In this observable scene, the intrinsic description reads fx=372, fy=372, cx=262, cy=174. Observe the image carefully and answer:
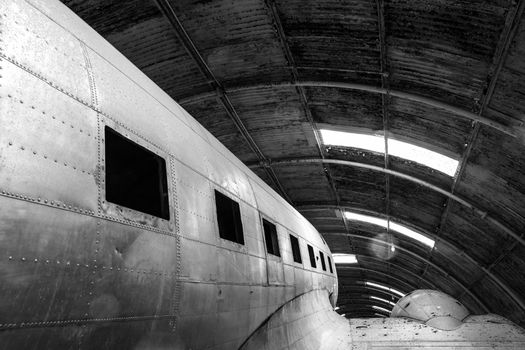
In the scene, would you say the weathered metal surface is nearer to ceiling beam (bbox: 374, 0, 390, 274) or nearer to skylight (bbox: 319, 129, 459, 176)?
ceiling beam (bbox: 374, 0, 390, 274)

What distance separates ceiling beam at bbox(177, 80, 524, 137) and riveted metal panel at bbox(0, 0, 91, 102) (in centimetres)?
1096

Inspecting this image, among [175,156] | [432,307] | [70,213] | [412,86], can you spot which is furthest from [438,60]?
[70,213]

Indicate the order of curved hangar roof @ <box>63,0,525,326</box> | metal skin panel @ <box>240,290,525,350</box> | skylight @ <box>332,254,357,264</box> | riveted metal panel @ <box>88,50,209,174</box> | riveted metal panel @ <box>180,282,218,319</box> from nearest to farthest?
riveted metal panel @ <box>88,50,209,174</box>
riveted metal panel @ <box>180,282,218,319</box>
metal skin panel @ <box>240,290,525,350</box>
curved hangar roof @ <box>63,0,525,326</box>
skylight @ <box>332,254,357,264</box>

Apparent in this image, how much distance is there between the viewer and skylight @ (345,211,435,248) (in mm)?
25531

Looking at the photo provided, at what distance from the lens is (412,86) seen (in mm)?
12992

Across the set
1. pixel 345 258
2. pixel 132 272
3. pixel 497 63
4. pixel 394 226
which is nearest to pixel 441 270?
pixel 394 226

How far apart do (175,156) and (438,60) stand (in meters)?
9.90

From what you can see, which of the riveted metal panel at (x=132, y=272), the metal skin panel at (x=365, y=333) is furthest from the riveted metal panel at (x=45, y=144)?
the metal skin panel at (x=365, y=333)

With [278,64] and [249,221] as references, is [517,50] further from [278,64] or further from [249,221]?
[249,221]

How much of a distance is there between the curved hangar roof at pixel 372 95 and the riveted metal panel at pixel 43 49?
8217 millimetres

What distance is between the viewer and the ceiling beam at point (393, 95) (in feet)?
38.9

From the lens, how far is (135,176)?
244 inches

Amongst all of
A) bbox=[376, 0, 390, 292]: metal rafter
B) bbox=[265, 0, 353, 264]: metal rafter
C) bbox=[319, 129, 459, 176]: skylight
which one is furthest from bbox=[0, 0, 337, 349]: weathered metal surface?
bbox=[319, 129, 459, 176]: skylight

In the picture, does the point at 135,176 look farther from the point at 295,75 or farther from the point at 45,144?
the point at 295,75
